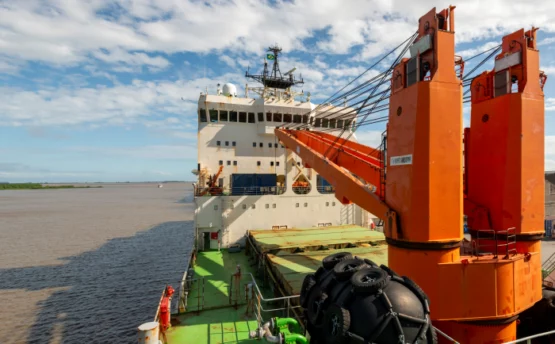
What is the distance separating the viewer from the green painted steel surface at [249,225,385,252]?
13.4 meters

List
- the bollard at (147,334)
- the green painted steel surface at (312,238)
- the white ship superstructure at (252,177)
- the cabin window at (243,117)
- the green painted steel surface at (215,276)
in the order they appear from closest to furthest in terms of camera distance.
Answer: the bollard at (147,334), the green painted steel surface at (215,276), the green painted steel surface at (312,238), the white ship superstructure at (252,177), the cabin window at (243,117)

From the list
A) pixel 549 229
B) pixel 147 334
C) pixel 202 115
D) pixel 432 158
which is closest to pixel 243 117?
pixel 202 115

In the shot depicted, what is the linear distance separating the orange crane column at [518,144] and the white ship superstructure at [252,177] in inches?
394

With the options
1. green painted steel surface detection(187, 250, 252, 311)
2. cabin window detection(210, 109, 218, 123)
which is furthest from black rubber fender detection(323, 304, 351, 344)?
cabin window detection(210, 109, 218, 123)

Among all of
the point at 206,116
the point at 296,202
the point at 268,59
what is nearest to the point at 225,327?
the point at 296,202

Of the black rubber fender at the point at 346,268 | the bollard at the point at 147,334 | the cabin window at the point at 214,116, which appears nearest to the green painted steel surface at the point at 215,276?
the bollard at the point at 147,334

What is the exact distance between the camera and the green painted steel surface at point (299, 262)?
9234 mm

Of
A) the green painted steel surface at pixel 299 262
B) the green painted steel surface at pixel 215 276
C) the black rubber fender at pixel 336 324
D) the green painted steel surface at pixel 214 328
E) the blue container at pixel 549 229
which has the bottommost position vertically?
the blue container at pixel 549 229

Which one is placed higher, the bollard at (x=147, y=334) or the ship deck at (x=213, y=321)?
the bollard at (x=147, y=334)

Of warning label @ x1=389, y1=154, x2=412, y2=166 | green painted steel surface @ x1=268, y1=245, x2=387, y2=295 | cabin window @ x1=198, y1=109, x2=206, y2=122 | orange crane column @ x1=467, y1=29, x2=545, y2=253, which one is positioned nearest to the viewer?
warning label @ x1=389, y1=154, x2=412, y2=166

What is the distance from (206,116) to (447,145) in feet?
52.0

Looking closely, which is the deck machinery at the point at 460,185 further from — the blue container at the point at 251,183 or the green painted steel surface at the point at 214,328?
the blue container at the point at 251,183

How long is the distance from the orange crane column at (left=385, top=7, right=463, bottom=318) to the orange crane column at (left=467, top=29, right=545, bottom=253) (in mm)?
1913

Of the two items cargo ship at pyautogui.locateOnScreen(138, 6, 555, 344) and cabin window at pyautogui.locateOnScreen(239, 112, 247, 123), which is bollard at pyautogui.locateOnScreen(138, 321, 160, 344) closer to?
cargo ship at pyautogui.locateOnScreen(138, 6, 555, 344)
